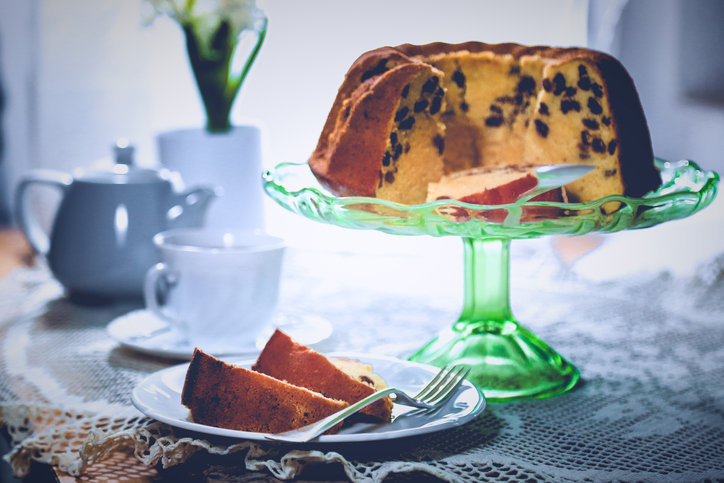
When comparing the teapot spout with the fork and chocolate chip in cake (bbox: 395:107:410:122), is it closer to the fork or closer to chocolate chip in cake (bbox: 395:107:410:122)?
chocolate chip in cake (bbox: 395:107:410:122)

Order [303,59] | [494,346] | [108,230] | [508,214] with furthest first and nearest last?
1. [303,59]
2. [108,230]
3. [494,346]
4. [508,214]

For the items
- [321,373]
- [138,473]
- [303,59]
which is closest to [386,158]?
[321,373]

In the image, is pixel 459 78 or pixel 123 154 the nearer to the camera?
pixel 459 78

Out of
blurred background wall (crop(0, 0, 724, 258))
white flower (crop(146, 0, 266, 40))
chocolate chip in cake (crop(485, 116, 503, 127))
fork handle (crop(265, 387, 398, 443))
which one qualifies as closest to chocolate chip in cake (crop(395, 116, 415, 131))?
chocolate chip in cake (crop(485, 116, 503, 127))

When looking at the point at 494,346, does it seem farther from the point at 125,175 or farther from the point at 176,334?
the point at 125,175

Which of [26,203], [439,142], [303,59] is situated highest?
[303,59]

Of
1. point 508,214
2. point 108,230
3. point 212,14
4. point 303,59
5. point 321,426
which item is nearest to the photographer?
point 321,426

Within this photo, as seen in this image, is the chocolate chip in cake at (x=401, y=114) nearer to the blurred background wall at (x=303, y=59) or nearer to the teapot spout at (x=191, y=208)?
the teapot spout at (x=191, y=208)
